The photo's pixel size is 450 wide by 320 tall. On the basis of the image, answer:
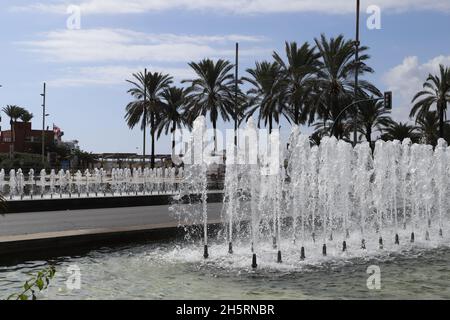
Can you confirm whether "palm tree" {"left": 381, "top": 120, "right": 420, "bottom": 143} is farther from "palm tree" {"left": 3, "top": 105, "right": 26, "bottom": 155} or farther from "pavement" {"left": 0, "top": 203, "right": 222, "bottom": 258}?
"palm tree" {"left": 3, "top": 105, "right": 26, "bottom": 155}

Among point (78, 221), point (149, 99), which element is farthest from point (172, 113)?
point (78, 221)

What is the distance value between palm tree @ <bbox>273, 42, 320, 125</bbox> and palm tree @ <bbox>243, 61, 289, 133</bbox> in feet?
2.02

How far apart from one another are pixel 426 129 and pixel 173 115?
23.8 metres

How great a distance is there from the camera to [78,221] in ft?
52.3

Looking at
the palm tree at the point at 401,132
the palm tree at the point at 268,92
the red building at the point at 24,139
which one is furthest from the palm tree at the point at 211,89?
the red building at the point at 24,139

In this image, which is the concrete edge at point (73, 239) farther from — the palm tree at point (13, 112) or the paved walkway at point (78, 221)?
the palm tree at point (13, 112)

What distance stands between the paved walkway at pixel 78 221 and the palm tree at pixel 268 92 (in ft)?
62.6

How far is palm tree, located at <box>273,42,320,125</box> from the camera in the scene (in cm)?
3500

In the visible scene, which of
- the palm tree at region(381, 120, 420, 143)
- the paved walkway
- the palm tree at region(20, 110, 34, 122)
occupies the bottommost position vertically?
the paved walkway

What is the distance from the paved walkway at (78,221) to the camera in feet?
45.3

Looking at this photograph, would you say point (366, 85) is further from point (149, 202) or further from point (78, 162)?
point (78, 162)

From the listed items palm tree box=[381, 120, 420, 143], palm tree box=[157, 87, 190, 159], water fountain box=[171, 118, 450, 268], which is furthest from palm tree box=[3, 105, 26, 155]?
water fountain box=[171, 118, 450, 268]

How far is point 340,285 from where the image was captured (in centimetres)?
833

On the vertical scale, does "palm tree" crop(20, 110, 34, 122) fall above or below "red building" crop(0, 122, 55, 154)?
above
